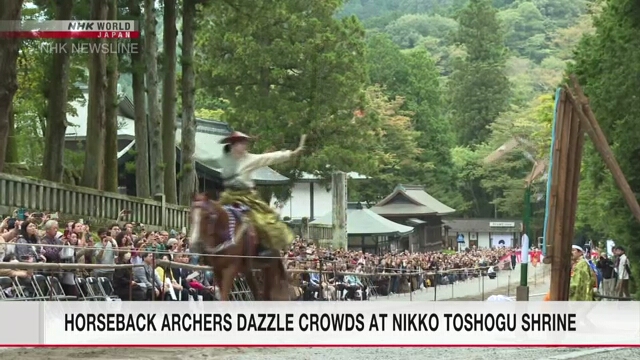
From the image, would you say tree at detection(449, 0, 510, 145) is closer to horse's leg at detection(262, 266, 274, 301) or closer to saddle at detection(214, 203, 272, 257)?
horse's leg at detection(262, 266, 274, 301)

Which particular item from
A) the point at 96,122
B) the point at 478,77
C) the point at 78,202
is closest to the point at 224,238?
the point at 78,202

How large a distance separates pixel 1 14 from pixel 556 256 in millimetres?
15371

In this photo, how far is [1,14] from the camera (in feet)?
Answer: 82.8

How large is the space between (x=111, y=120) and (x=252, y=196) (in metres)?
20.1

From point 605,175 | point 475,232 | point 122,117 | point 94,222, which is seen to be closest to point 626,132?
point 605,175

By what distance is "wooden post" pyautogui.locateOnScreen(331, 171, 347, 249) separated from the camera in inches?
2034

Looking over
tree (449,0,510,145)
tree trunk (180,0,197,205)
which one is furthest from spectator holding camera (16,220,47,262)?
tree (449,0,510,145)

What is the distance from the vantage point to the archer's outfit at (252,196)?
14.9m

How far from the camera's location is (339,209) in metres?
52.4

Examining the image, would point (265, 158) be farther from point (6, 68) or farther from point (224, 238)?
point (6, 68)

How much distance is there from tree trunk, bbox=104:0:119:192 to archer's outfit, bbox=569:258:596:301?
15.7 m

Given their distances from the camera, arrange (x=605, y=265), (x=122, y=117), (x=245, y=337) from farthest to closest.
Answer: (x=122, y=117) < (x=605, y=265) < (x=245, y=337)

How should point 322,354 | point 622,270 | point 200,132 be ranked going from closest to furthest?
point 322,354
point 622,270
point 200,132

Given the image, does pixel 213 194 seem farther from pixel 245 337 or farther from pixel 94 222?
pixel 94 222
